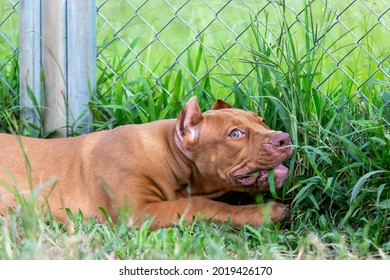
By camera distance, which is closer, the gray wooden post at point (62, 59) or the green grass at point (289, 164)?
the green grass at point (289, 164)

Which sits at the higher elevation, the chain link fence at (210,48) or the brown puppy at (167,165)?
the chain link fence at (210,48)

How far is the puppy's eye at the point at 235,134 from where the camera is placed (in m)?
4.30

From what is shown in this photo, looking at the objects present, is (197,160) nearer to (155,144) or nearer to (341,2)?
(155,144)

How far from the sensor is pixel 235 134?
4.32 meters

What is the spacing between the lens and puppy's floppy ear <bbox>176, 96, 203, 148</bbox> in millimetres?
4355

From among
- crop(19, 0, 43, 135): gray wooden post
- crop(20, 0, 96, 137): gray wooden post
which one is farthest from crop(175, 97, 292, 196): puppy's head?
crop(19, 0, 43, 135): gray wooden post

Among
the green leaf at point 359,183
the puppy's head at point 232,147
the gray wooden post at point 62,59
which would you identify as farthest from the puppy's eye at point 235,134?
the gray wooden post at point 62,59

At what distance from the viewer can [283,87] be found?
14.6 feet

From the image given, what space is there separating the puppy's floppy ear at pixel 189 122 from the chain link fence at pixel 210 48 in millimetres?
343

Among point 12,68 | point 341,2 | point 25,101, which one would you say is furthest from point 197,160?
point 341,2

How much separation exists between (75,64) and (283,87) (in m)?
1.19

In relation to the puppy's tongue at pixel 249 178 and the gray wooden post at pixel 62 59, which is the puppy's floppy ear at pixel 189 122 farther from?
the gray wooden post at pixel 62 59

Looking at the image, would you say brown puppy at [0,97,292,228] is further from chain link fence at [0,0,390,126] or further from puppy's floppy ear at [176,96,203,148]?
chain link fence at [0,0,390,126]

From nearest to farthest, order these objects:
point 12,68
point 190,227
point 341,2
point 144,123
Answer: point 190,227 < point 144,123 < point 12,68 < point 341,2
